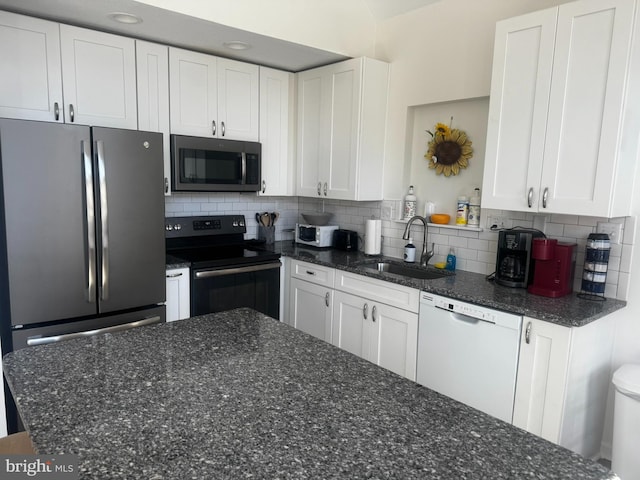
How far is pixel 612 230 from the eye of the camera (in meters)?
2.45

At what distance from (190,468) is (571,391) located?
6.32ft

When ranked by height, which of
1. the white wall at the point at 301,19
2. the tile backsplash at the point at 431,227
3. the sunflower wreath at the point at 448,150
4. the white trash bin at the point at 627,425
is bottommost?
the white trash bin at the point at 627,425

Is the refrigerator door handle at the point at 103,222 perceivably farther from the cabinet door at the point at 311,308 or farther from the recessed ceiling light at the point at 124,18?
the cabinet door at the point at 311,308

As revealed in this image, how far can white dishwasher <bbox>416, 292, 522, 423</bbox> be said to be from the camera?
2.29 metres

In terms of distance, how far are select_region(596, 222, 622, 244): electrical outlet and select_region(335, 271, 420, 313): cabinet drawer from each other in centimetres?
105

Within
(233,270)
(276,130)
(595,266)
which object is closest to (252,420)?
(595,266)

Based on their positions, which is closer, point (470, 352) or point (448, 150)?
point (470, 352)

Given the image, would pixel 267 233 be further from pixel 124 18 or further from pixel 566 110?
pixel 566 110

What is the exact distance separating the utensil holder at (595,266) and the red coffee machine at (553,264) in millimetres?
77

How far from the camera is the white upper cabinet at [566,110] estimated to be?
2.11m

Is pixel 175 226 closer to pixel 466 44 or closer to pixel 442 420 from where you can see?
pixel 466 44

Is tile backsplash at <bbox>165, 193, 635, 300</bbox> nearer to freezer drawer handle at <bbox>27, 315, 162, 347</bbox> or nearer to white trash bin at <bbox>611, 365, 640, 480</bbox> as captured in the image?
white trash bin at <bbox>611, 365, 640, 480</bbox>

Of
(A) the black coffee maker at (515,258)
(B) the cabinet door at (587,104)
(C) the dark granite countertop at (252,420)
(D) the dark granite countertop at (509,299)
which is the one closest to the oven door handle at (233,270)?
(D) the dark granite countertop at (509,299)

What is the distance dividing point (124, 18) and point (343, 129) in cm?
164
